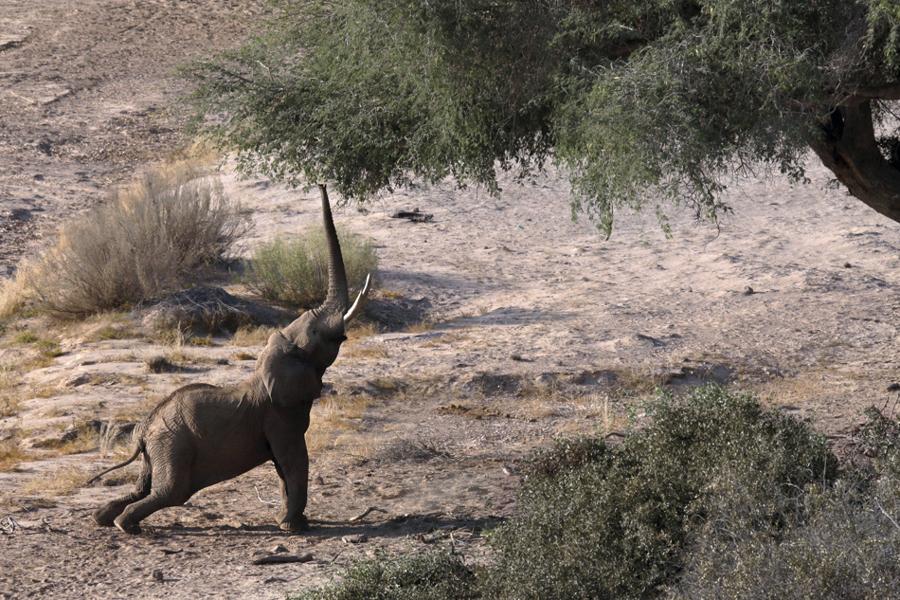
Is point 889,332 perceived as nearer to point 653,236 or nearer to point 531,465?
point 653,236

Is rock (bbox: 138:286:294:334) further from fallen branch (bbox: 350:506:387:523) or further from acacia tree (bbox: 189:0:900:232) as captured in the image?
fallen branch (bbox: 350:506:387:523)

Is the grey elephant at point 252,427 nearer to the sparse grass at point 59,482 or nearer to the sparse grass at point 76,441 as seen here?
the sparse grass at point 59,482

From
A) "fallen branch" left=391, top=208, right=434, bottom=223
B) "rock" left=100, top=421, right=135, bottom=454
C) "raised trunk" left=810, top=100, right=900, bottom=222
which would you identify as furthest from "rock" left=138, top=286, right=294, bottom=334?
"raised trunk" left=810, top=100, right=900, bottom=222

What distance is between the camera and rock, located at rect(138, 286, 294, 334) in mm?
14797

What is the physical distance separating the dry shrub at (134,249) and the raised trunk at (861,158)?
901 cm

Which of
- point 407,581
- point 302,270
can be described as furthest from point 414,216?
point 407,581

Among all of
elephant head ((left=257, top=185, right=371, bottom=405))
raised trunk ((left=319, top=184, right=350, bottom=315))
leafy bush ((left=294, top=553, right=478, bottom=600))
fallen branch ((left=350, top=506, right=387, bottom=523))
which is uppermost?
raised trunk ((left=319, top=184, right=350, bottom=315))

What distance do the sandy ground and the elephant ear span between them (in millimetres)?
891

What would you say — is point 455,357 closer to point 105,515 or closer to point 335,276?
point 335,276

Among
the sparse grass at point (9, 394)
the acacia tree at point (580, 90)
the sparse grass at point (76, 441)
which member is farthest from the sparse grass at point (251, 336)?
the acacia tree at point (580, 90)

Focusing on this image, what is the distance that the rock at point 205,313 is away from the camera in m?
14.8

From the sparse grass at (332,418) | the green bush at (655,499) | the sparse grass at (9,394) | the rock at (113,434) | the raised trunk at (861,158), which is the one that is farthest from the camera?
the sparse grass at (9,394)

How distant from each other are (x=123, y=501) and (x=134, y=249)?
322 inches

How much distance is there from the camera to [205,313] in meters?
14.9
